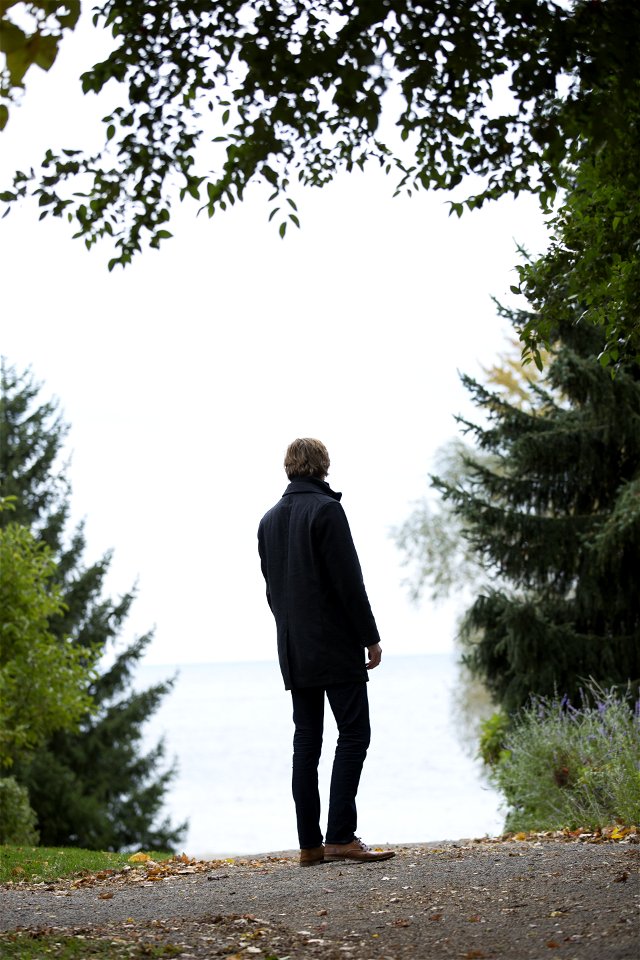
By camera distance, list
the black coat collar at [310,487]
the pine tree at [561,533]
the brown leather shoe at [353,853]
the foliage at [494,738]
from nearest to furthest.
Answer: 1. the brown leather shoe at [353,853]
2. the black coat collar at [310,487]
3. the foliage at [494,738]
4. the pine tree at [561,533]

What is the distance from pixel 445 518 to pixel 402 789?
22390 millimetres

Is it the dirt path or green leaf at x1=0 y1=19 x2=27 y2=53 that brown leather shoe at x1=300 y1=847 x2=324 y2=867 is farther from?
green leaf at x1=0 y1=19 x2=27 y2=53

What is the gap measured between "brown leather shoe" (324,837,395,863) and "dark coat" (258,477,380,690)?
90 centimetres

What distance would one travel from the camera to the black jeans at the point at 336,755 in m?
5.44

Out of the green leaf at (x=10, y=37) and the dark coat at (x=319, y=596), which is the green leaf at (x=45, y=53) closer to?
the green leaf at (x=10, y=37)

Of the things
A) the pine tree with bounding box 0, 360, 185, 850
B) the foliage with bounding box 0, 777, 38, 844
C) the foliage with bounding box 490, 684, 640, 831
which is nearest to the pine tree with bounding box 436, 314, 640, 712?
the foliage with bounding box 490, 684, 640, 831

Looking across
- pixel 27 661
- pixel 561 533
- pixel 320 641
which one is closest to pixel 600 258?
pixel 320 641

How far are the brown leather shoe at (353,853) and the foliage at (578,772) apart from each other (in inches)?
86.9

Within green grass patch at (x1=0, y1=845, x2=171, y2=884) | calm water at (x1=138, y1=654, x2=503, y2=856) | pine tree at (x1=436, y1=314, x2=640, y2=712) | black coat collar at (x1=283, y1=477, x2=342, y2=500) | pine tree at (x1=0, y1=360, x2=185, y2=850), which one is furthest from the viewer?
calm water at (x1=138, y1=654, x2=503, y2=856)

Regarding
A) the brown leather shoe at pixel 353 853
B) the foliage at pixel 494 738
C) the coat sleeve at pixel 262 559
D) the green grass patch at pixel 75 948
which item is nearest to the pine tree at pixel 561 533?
the foliage at pixel 494 738

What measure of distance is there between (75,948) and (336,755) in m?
2.05

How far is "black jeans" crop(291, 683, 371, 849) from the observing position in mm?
5438

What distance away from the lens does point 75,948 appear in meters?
3.73

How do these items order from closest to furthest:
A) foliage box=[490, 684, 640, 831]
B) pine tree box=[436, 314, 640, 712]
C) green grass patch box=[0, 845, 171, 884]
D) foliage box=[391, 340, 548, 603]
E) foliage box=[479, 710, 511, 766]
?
green grass patch box=[0, 845, 171, 884]
foliage box=[490, 684, 640, 831]
foliage box=[479, 710, 511, 766]
pine tree box=[436, 314, 640, 712]
foliage box=[391, 340, 548, 603]
